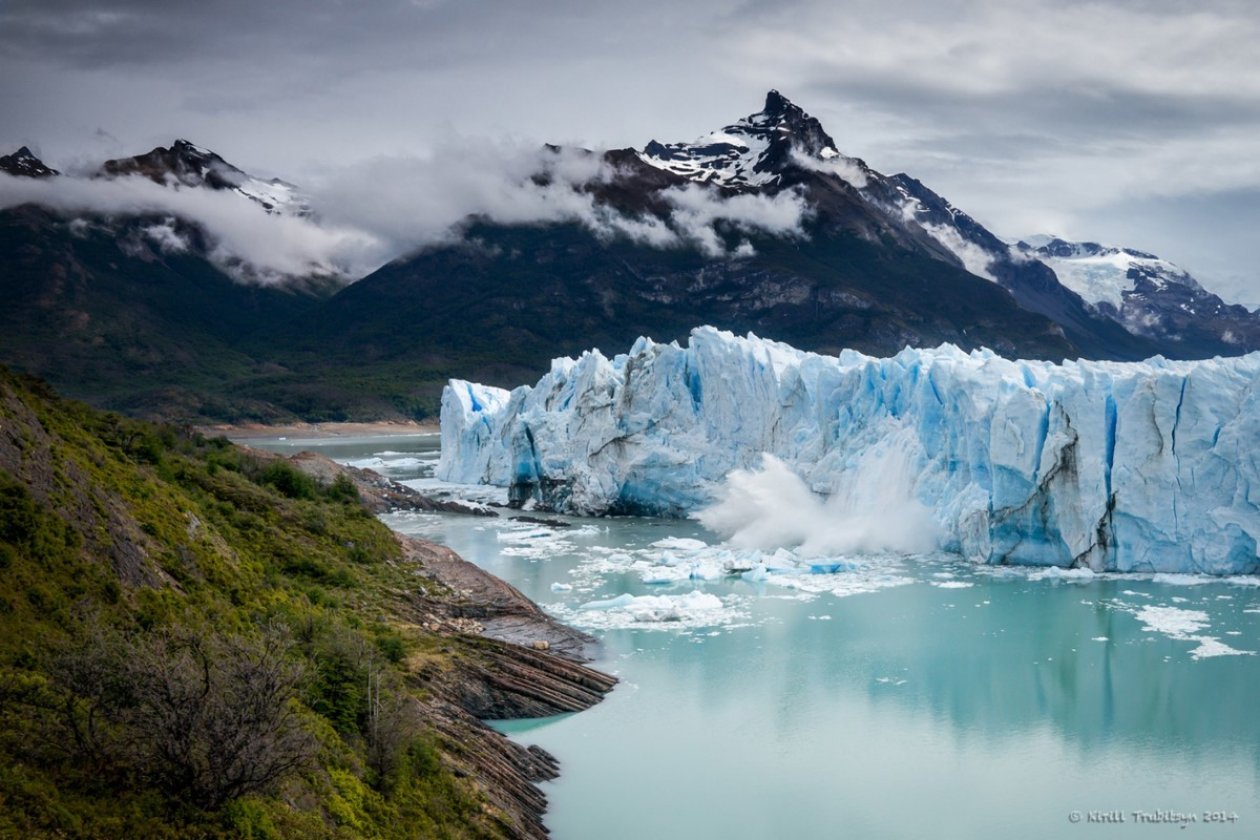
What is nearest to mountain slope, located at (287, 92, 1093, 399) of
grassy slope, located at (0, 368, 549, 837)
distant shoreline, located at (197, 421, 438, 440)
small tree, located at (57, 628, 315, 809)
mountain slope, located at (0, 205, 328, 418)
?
distant shoreline, located at (197, 421, 438, 440)

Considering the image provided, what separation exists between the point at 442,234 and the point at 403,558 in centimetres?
9604

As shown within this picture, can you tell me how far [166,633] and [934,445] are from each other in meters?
18.2

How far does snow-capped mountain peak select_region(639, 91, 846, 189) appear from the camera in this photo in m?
105

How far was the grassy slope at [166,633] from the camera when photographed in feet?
20.4

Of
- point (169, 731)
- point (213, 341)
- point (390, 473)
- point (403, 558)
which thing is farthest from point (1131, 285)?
point (169, 731)

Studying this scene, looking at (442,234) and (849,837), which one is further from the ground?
(442,234)

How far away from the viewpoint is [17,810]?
18.3ft

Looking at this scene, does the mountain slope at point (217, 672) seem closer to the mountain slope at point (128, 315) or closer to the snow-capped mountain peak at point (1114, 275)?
the mountain slope at point (128, 315)

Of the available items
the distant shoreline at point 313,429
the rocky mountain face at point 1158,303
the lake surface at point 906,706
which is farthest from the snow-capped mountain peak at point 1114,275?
the lake surface at point 906,706

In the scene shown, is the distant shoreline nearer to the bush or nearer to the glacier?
the glacier

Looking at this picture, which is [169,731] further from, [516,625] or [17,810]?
[516,625]

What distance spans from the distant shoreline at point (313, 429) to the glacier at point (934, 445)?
105 feet

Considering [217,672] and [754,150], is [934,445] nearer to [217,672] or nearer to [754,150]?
[217,672]

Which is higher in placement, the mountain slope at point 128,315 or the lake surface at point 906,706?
the mountain slope at point 128,315
